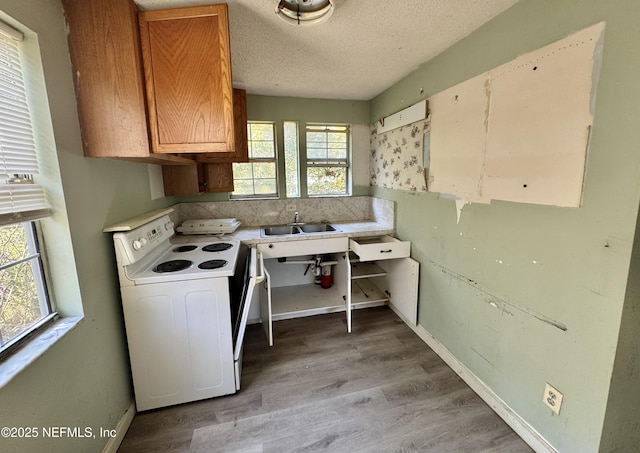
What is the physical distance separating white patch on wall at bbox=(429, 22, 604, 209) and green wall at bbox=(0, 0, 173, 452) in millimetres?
2179

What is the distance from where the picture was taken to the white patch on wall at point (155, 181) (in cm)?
215

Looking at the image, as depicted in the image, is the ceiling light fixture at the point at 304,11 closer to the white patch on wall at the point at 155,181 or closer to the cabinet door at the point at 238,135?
the cabinet door at the point at 238,135

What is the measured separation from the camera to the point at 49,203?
1151 mm

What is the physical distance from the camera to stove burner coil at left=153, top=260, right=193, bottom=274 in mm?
1672

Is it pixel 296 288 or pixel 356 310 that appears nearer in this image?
pixel 356 310

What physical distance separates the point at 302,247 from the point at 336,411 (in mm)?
1309

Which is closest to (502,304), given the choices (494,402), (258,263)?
(494,402)

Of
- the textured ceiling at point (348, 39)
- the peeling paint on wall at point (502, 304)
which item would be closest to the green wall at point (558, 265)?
the peeling paint on wall at point (502, 304)

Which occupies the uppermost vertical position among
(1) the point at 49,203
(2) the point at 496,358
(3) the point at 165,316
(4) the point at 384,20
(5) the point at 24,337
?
(4) the point at 384,20

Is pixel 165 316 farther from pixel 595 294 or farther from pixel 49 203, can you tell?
pixel 595 294

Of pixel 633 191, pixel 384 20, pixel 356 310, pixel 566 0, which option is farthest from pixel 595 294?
pixel 356 310

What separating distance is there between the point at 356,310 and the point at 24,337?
98.9 inches

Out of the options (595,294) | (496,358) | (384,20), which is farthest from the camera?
(496,358)

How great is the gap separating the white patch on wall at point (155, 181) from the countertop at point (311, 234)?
0.44 meters
